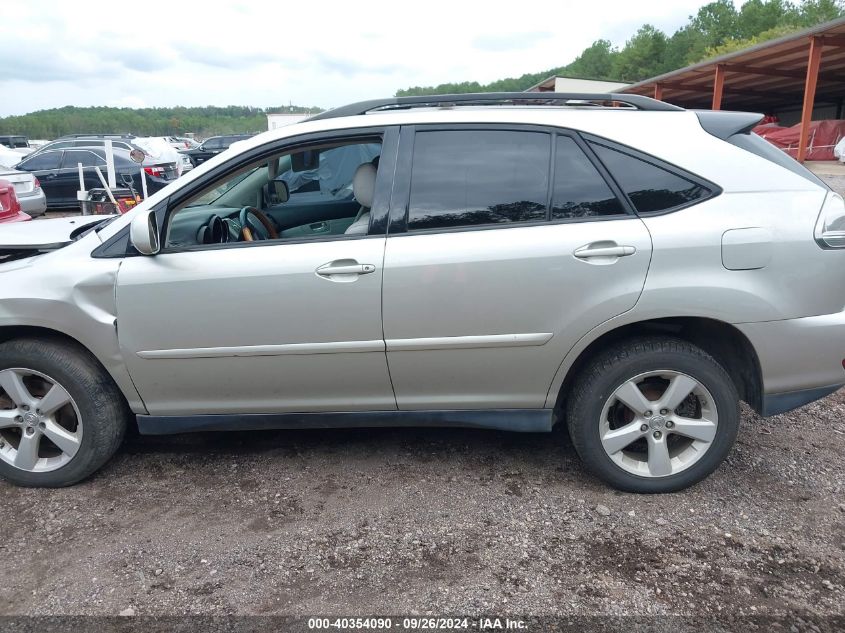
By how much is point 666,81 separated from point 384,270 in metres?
24.8

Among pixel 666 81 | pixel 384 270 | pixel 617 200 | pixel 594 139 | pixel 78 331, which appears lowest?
pixel 78 331

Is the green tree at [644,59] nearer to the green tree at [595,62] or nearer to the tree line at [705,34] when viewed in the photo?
the tree line at [705,34]

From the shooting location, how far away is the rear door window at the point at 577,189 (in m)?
2.81

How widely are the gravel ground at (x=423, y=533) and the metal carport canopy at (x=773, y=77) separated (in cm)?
1447

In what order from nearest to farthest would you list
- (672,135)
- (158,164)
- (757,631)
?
(757,631) → (672,135) → (158,164)

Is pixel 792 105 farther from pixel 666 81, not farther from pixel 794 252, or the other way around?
pixel 794 252

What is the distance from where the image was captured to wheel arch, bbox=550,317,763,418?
2.86 meters

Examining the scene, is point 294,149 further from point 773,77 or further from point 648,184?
point 773,77

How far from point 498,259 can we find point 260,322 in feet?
3.56

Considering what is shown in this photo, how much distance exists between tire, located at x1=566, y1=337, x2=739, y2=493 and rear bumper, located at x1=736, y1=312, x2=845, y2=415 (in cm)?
18

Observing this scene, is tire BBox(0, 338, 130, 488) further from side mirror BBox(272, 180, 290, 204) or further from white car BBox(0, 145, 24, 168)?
white car BBox(0, 145, 24, 168)

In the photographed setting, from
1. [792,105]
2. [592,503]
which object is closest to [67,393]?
[592,503]

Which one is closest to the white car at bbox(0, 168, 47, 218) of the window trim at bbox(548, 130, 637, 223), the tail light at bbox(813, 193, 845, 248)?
the window trim at bbox(548, 130, 637, 223)

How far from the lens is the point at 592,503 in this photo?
295cm
